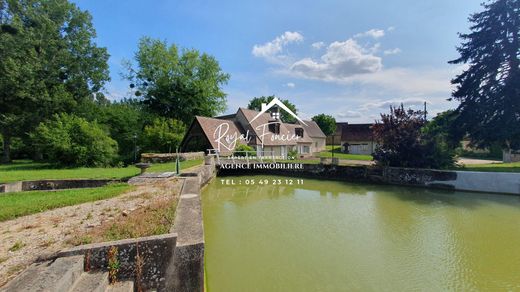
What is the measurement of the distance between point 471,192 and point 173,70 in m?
27.5

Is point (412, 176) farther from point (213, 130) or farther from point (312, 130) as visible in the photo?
point (312, 130)

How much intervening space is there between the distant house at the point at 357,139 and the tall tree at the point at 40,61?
31.2 m

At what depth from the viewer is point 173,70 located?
2736cm

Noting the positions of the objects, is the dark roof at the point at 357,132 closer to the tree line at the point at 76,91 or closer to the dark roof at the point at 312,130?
the dark roof at the point at 312,130

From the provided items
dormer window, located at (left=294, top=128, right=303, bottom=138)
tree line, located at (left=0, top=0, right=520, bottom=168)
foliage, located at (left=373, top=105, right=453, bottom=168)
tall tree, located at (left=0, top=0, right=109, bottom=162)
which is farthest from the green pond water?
dormer window, located at (left=294, top=128, right=303, bottom=138)

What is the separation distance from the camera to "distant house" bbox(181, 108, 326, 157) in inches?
770

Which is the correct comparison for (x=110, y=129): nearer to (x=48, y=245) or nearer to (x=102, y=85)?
(x=102, y=85)

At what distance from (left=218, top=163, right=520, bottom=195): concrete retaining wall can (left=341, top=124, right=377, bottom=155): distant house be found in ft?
64.5

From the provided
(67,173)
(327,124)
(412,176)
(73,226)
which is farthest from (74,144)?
(327,124)

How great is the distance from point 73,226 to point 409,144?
50.8ft

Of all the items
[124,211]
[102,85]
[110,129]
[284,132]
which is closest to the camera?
[124,211]

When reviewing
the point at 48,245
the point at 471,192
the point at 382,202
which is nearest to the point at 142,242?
the point at 48,245

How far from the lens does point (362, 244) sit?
223 inches

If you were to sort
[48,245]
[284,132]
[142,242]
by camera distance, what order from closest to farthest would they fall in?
[142,242] < [48,245] < [284,132]
